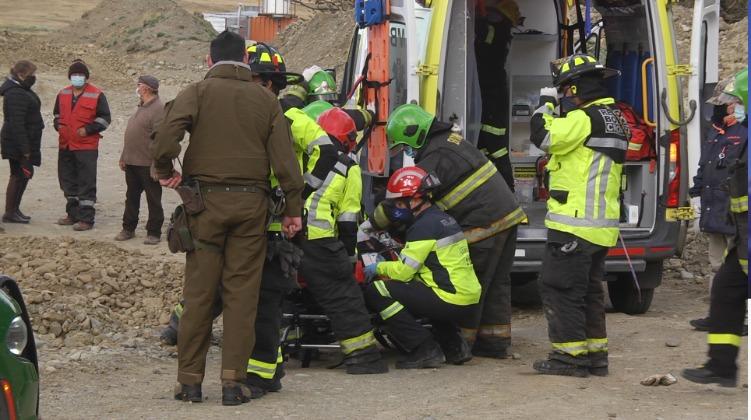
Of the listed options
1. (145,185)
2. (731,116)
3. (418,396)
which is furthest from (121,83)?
(418,396)

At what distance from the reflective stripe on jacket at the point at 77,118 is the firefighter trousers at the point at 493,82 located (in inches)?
174

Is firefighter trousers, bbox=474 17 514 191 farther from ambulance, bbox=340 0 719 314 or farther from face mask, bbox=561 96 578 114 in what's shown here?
face mask, bbox=561 96 578 114

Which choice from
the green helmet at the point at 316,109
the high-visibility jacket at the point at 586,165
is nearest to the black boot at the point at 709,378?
the high-visibility jacket at the point at 586,165

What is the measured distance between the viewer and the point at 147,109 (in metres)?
13.0

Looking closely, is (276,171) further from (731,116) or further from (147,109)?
(147,109)

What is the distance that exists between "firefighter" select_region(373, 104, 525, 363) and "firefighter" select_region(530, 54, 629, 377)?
2.32 ft

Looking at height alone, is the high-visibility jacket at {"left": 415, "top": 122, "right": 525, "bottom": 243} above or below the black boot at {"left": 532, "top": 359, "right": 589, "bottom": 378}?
above

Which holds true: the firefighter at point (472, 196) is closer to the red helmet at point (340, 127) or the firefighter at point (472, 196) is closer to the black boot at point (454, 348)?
the black boot at point (454, 348)

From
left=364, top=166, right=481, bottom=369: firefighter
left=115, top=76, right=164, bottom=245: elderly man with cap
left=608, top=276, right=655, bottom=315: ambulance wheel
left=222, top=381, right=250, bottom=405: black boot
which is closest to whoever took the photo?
left=222, top=381, right=250, bottom=405: black boot

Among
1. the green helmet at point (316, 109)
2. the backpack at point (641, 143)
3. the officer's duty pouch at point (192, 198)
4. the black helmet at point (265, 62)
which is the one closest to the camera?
the officer's duty pouch at point (192, 198)

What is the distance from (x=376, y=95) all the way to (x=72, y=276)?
278 cm

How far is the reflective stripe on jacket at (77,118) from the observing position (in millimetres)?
13680

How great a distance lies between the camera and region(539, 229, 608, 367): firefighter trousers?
7695 mm

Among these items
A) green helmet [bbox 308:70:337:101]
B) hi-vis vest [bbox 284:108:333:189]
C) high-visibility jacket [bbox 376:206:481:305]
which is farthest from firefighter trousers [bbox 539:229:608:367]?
green helmet [bbox 308:70:337:101]
